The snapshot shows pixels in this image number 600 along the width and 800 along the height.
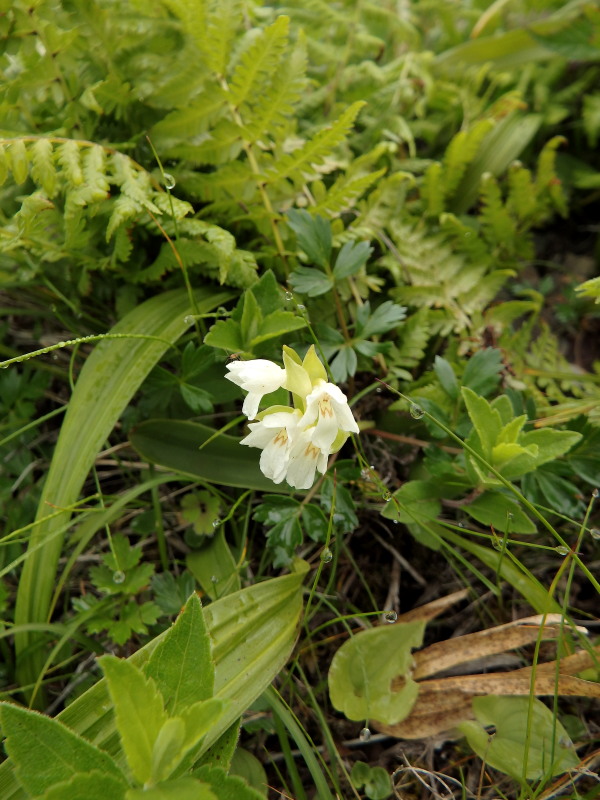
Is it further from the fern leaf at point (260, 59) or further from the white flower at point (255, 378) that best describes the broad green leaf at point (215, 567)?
the fern leaf at point (260, 59)

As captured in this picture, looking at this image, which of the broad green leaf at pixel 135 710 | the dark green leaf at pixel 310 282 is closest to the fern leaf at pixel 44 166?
the dark green leaf at pixel 310 282

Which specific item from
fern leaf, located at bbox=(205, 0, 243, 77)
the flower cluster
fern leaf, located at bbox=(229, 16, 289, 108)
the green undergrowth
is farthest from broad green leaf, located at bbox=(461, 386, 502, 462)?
fern leaf, located at bbox=(205, 0, 243, 77)

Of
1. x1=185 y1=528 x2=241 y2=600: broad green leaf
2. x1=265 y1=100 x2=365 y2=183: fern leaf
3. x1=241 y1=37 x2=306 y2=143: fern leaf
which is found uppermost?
x1=241 y1=37 x2=306 y2=143: fern leaf

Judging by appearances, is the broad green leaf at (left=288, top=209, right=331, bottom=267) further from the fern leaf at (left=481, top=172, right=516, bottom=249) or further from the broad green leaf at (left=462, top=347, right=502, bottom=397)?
the fern leaf at (left=481, top=172, right=516, bottom=249)

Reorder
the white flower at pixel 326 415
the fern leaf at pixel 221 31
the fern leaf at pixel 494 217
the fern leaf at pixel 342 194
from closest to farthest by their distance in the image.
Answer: the white flower at pixel 326 415 → the fern leaf at pixel 221 31 → the fern leaf at pixel 342 194 → the fern leaf at pixel 494 217

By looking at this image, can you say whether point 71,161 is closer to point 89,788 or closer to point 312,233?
point 312,233

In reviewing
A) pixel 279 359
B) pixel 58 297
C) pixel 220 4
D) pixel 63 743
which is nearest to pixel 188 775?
pixel 63 743

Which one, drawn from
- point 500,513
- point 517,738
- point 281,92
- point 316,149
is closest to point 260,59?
point 281,92
